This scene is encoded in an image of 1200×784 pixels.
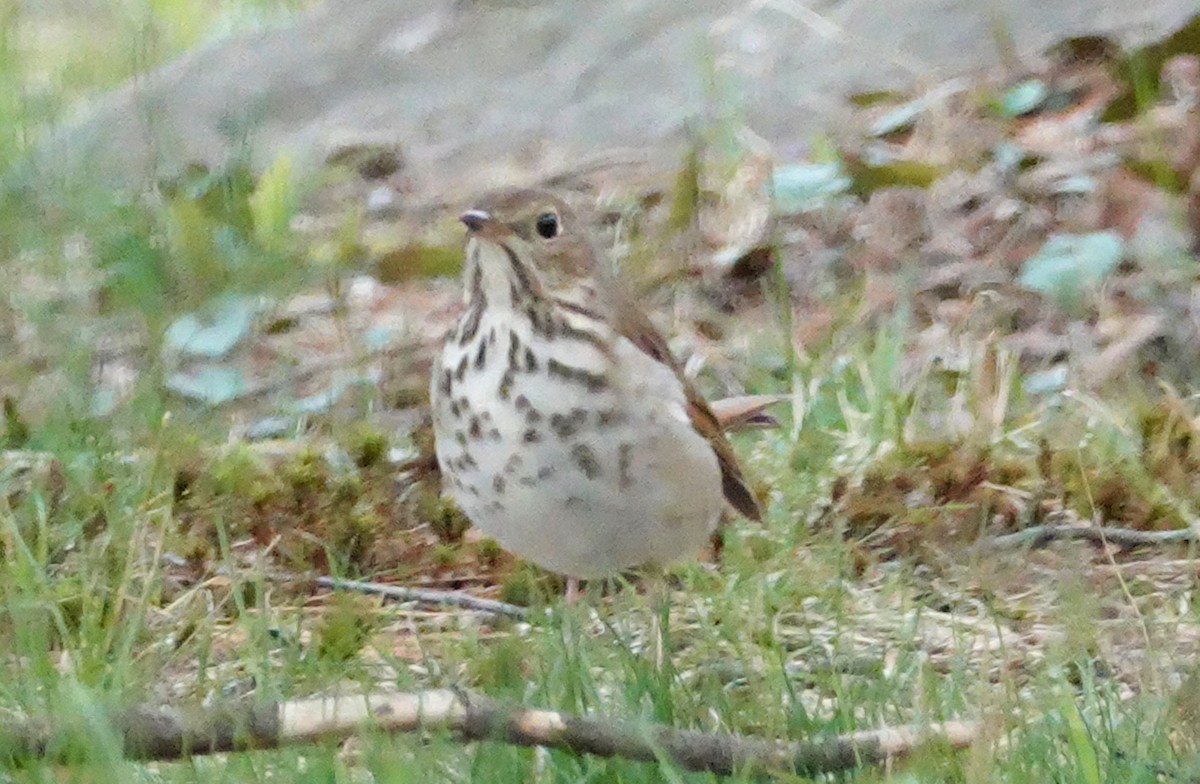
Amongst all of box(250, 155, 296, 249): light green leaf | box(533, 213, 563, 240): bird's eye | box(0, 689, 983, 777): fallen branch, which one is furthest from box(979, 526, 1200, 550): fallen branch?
box(250, 155, 296, 249): light green leaf

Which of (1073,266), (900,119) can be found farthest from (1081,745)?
(900,119)

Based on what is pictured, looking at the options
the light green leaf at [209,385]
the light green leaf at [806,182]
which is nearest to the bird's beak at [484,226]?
the light green leaf at [209,385]

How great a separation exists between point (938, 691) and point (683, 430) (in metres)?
0.65

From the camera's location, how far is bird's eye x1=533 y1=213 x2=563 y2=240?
2.87 metres

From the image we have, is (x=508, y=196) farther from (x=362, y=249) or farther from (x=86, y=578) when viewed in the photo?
(x=362, y=249)

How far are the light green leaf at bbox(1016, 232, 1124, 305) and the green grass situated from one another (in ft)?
0.76

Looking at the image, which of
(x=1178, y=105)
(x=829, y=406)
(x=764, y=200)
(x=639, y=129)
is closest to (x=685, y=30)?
(x=639, y=129)

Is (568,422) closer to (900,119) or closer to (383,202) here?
(900,119)

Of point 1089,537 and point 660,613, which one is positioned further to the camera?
point 1089,537

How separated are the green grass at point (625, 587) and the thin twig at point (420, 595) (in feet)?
0.10

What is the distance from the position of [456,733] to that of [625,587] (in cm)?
122

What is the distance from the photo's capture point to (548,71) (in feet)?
21.2

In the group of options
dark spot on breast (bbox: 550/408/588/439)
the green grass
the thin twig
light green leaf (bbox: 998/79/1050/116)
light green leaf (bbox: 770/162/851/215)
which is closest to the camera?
the green grass

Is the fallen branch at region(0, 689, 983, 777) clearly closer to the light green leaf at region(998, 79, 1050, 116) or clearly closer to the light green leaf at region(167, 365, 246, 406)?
the light green leaf at region(167, 365, 246, 406)
